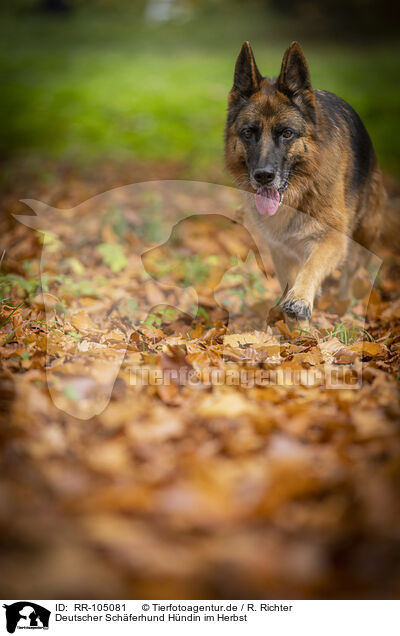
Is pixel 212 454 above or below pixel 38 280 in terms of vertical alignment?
below

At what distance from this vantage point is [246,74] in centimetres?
317

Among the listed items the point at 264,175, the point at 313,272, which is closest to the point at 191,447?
the point at 313,272

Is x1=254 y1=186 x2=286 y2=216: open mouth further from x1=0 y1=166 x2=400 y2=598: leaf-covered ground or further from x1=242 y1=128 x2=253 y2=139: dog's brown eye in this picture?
x1=0 y1=166 x2=400 y2=598: leaf-covered ground

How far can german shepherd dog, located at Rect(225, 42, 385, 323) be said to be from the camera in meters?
3.06

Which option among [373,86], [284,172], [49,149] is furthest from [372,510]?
[49,149]

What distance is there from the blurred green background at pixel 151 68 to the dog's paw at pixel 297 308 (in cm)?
466

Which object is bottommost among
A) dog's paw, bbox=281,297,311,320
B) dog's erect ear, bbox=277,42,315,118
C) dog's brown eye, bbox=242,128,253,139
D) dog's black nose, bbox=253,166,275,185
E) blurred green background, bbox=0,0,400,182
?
dog's paw, bbox=281,297,311,320

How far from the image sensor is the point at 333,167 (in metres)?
3.30

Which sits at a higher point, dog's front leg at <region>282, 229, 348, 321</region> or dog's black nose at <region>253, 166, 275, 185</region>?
dog's black nose at <region>253, 166, 275, 185</region>

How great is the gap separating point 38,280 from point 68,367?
150 cm

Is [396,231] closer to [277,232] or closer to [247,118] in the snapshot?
[277,232]

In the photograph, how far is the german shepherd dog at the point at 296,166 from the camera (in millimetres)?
3057
